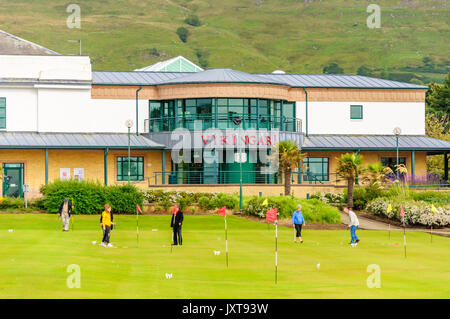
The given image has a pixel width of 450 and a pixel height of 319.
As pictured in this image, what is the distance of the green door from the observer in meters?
50.9

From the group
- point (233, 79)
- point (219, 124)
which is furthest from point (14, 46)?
point (219, 124)

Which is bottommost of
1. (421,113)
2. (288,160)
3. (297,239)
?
(297,239)

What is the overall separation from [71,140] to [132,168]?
4.56 m

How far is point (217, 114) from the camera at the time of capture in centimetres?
5206

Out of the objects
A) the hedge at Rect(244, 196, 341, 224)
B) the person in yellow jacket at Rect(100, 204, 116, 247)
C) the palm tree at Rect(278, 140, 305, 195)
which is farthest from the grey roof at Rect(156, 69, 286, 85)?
the person in yellow jacket at Rect(100, 204, 116, 247)

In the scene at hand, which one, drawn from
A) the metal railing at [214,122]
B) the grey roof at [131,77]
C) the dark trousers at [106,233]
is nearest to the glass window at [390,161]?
the metal railing at [214,122]

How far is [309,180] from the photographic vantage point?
54.6 metres

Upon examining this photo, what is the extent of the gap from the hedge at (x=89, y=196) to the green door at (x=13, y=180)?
784cm

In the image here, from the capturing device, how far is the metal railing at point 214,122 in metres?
52.1

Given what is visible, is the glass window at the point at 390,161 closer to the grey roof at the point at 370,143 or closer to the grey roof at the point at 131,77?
the grey roof at the point at 370,143

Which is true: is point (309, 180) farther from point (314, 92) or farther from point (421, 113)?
point (421, 113)

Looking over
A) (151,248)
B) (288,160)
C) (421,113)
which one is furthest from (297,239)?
(421,113)
